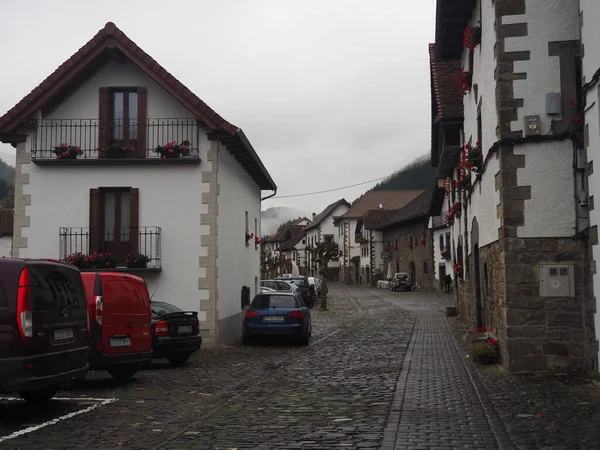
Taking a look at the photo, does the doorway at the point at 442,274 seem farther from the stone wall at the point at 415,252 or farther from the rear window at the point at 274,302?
the rear window at the point at 274,302

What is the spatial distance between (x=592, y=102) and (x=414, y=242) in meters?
50.0

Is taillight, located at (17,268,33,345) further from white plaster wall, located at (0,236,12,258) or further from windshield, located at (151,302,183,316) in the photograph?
white plaster wall, located at (0,236,12,258)

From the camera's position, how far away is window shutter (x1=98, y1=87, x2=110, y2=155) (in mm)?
18000

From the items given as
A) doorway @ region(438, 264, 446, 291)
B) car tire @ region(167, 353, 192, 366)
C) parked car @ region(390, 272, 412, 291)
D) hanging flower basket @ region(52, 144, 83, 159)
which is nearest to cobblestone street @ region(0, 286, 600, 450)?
car tire @ region(167, 353, 192, 366)

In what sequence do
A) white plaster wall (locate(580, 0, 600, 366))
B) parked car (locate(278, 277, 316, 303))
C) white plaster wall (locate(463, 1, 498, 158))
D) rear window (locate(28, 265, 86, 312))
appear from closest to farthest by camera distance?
rear window (locate(28, 265, 86, 312))
white plaster wall (locate(580, 0, 600, 366))
white plaster wall (locate(463, 1, 498, 158))
parked car (locate(278, 277, 316, 303))

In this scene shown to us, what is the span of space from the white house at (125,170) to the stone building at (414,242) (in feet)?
117

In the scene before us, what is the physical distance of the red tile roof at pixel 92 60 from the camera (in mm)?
17375

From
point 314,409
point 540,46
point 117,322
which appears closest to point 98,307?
point 117,322

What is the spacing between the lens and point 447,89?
71.0 feet

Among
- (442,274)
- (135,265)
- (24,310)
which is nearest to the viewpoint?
(24,310)

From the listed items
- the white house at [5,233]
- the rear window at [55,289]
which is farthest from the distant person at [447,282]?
the rear window at [55,289]

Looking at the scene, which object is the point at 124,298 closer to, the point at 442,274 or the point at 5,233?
the point at 442,274

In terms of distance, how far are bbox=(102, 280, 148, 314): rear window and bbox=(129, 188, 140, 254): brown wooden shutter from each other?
542cm

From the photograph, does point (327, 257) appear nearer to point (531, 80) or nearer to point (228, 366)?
point (228, 366)
